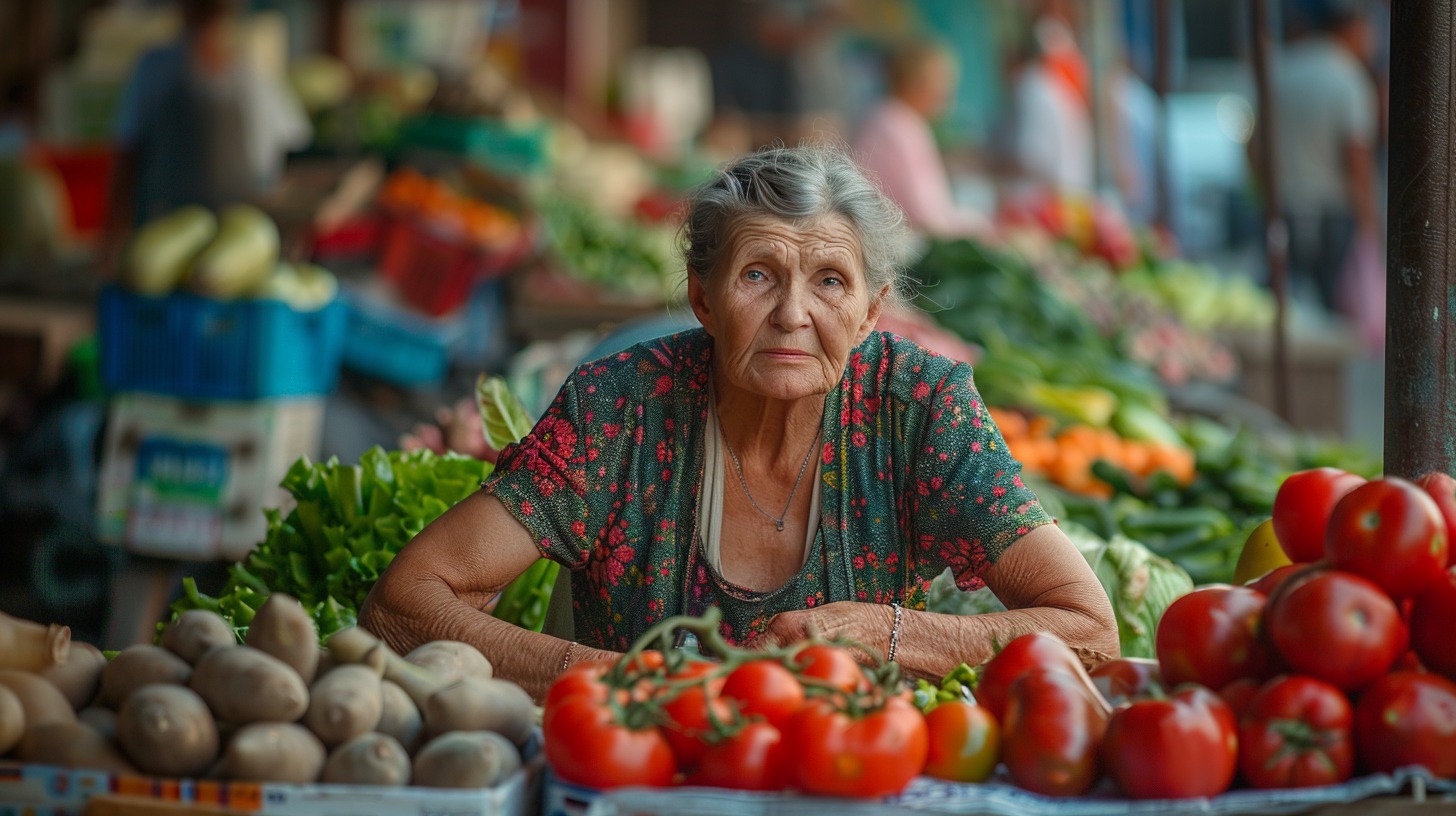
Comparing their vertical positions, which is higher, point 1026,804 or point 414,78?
point 414,78

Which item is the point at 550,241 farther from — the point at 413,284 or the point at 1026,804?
the point at 1026,804

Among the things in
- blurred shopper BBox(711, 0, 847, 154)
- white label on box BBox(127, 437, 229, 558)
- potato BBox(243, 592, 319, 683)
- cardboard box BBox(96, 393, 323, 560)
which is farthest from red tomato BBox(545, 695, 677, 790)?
blurred shopper BBox(711, 0, 847, 154)

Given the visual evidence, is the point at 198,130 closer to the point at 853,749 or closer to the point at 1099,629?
the point at 1099,629

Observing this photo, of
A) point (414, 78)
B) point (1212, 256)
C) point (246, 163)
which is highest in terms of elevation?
point (414, 78)

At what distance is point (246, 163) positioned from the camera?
733 centimetres

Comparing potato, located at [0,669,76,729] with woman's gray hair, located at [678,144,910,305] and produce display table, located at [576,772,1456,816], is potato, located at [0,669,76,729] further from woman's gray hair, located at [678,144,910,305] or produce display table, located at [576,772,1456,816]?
woman's gray hair, located at [678,144,910,305]

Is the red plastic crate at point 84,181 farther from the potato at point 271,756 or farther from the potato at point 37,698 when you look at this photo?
the potato at point 271,756

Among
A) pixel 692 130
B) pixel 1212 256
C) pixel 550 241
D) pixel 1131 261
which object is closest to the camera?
pixel 550 241

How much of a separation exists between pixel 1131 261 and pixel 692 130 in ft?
19.4

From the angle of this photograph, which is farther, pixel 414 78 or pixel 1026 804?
pixel 414 78

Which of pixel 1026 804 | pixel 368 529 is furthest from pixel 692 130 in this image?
pixel 1026 804

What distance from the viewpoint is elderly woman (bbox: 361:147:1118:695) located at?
7.77 feet

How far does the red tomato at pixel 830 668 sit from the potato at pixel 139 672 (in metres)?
0.74

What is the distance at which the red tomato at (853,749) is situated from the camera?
5.00ft
